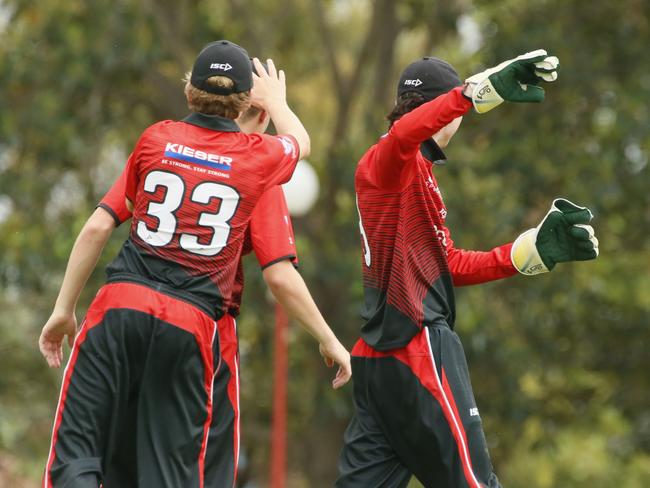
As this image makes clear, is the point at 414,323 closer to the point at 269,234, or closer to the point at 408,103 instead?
the point at 269,234

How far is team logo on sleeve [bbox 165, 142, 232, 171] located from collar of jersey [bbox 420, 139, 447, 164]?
0.96 metres

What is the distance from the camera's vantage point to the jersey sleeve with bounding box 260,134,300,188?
505 cm

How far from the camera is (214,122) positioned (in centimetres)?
505

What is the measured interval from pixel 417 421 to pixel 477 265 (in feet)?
2.82

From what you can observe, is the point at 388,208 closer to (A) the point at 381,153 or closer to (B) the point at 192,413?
(A) the point at 381,153

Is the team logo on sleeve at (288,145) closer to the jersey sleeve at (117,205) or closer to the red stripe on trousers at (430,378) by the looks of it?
the jersey sleeve at (117,205)

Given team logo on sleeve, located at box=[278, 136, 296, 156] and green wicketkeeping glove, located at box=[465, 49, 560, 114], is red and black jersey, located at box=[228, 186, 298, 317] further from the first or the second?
green wicketkeeping glove, located at box=[465, 49, 560, 114]

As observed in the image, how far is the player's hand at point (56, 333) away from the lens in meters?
5.20

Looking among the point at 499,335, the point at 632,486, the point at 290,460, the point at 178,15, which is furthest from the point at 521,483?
the point at 178,15

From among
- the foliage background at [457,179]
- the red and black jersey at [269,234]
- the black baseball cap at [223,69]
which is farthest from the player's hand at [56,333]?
the foliage background at [457,179]

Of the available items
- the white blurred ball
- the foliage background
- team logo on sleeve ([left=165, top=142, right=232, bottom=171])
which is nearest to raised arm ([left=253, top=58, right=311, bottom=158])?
team logo on sleeve ([left=165, top=142, right=232, bottom=171])

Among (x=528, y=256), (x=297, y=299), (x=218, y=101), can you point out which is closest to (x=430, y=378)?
(x=297, y=299)

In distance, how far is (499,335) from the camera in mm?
15578

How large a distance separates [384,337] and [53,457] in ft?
4.87
